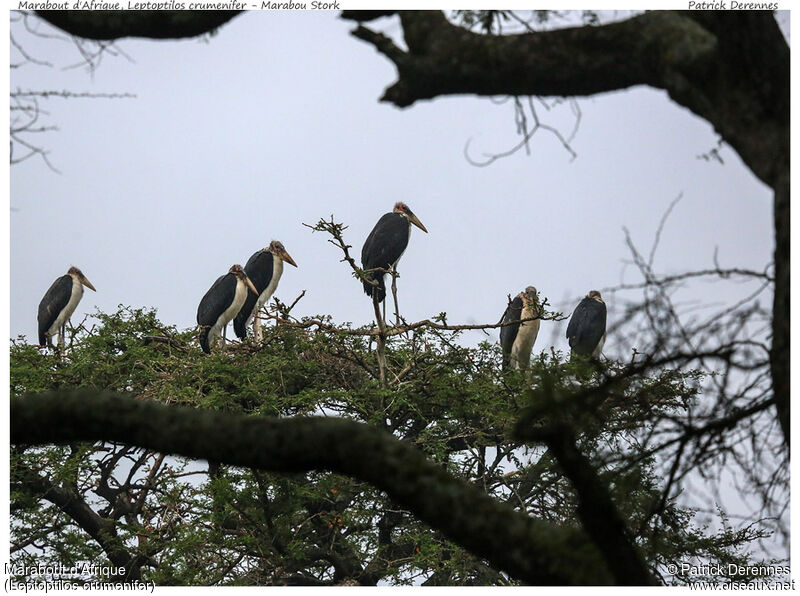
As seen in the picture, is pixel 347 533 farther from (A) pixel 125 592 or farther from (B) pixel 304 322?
(A) pixel 125 592

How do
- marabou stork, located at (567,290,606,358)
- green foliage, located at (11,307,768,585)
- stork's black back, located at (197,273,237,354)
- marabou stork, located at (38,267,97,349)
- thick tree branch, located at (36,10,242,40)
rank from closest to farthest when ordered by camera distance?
thick tree branch, located at (36,10,242,40) < green foliage, located at (11,307,768,585) < marabou stork, located at (567,290,606,358) < stork's black back, located at (197,273,237,354) < marabou stork, located at (38,267,97,349)

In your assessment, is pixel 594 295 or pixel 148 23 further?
pixel 594 295

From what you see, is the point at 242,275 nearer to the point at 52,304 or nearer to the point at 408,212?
the point at 408,212

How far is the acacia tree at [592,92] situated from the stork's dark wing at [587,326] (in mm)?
9381

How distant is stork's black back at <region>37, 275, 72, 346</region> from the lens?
54.6 feet

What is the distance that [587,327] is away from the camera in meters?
13.5

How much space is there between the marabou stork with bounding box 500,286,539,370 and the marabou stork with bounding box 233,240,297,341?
3.65 meters

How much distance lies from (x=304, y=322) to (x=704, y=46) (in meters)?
7.62

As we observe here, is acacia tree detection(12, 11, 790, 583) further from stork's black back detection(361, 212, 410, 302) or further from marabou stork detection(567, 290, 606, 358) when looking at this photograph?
stork's black back detection(361, 212, 410, 302)

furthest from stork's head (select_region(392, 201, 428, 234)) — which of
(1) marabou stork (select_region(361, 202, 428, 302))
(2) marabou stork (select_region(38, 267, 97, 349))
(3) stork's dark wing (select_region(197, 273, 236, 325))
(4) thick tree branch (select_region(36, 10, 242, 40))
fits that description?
(4) thick tree branch (select_region(36, 10, 242, 40))

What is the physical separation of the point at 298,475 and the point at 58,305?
818cm

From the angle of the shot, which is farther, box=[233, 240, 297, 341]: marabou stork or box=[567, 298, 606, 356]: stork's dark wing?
box=[233, 240, 297, 341]: marabou stork

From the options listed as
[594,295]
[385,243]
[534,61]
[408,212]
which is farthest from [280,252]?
[534,61]

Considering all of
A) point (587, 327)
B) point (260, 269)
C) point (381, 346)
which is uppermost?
point (260, 269)
